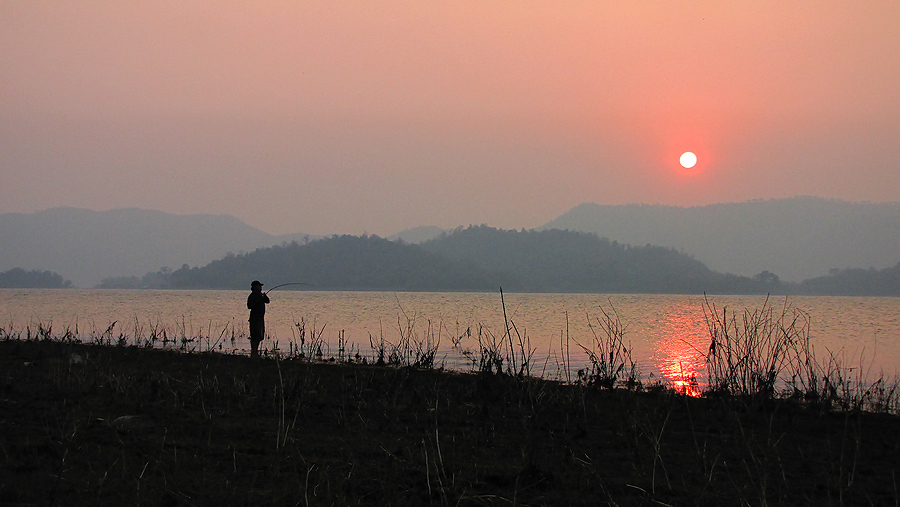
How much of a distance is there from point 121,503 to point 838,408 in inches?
410

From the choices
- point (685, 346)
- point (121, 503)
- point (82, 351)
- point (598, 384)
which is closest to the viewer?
point (121, 503)

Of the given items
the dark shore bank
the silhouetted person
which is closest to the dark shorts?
the silhouetted person

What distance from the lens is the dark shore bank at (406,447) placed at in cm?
574

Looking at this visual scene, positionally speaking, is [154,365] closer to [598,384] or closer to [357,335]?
[598,384]

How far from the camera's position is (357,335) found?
1219 inches

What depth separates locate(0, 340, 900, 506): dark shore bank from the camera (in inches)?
226

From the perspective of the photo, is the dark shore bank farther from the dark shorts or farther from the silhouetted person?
the dark shorts

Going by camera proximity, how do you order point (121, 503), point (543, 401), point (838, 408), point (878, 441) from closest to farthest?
point (121, 503), point (878, 441), point (543, 401), point (838, 408)

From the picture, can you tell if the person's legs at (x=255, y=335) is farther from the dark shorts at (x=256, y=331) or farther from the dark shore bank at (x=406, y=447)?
the dark shore bank at (x=406, y=447)

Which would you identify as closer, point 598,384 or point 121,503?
point 121,503

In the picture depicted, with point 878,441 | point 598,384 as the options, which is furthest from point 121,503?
point 598,384

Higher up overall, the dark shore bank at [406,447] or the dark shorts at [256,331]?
the dark shorts at [256,331]

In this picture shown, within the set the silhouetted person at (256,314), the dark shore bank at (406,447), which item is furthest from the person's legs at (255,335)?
the dark shore bank at (406,447)

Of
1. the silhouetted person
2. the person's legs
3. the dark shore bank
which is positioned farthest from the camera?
the person's legs
